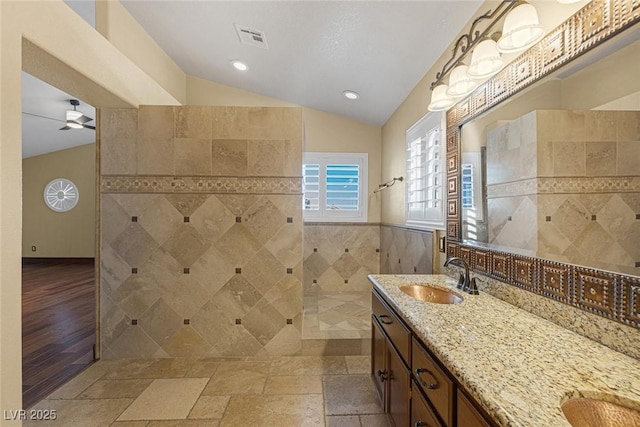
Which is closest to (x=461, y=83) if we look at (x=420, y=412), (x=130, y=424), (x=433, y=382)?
(x=433, y=382)

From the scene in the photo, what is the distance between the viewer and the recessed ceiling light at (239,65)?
3.16m

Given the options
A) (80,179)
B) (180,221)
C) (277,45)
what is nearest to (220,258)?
(180,221)

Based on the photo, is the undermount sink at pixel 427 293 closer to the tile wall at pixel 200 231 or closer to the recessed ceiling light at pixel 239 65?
the tile wall at pixel 200 231

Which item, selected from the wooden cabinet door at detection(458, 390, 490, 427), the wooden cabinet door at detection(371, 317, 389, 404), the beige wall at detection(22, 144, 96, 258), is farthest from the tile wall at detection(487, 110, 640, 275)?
the beige wall at detection(22, 144, 96, 258)

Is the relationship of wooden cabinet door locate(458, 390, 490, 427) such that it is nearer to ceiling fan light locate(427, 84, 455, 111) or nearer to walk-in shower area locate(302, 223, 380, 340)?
ceiling fan light locate(427, 84, 455, 111)

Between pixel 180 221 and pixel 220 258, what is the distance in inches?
18.6

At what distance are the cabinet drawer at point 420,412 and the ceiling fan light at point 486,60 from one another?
5.09 feet

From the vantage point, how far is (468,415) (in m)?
0.78

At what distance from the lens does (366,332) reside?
252 cm

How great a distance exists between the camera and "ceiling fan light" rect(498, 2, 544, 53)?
112 centimetres

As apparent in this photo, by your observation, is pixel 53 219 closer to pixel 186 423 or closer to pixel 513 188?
pixel 186 423

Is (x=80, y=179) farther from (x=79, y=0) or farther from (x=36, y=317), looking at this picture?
(x=79, y=0)

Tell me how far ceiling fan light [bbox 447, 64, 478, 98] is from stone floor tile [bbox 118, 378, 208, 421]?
2612 millimetres

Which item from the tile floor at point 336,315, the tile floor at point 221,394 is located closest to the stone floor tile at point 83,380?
the tile floor at point 221,394
